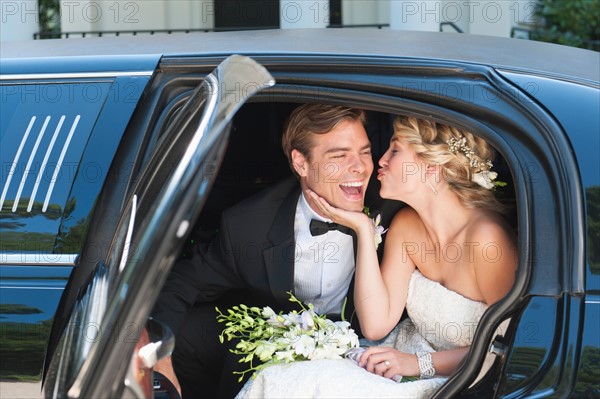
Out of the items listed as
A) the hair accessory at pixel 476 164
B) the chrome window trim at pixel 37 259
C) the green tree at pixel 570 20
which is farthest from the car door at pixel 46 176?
the green tree at pixel 570 20

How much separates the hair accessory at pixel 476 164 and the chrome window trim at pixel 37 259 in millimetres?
1111

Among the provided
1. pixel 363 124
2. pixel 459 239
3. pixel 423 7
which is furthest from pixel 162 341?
pixel 423 7

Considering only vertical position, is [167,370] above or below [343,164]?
below

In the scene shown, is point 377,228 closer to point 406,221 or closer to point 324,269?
point 406,221

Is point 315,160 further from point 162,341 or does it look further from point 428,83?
point 162,341

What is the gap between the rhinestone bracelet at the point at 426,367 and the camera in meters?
2.44

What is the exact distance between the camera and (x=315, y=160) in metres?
2.87

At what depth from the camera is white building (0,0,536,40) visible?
27.0ft

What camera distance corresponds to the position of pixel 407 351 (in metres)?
2.66

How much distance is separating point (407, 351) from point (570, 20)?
31.5 ft

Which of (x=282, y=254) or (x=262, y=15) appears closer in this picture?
(x=282, y=254)

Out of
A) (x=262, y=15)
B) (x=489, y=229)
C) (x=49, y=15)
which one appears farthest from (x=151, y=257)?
(x=49, y=15)

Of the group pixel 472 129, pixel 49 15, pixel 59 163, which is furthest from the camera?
pixel 49 15

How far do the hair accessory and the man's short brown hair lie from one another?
40 cm
